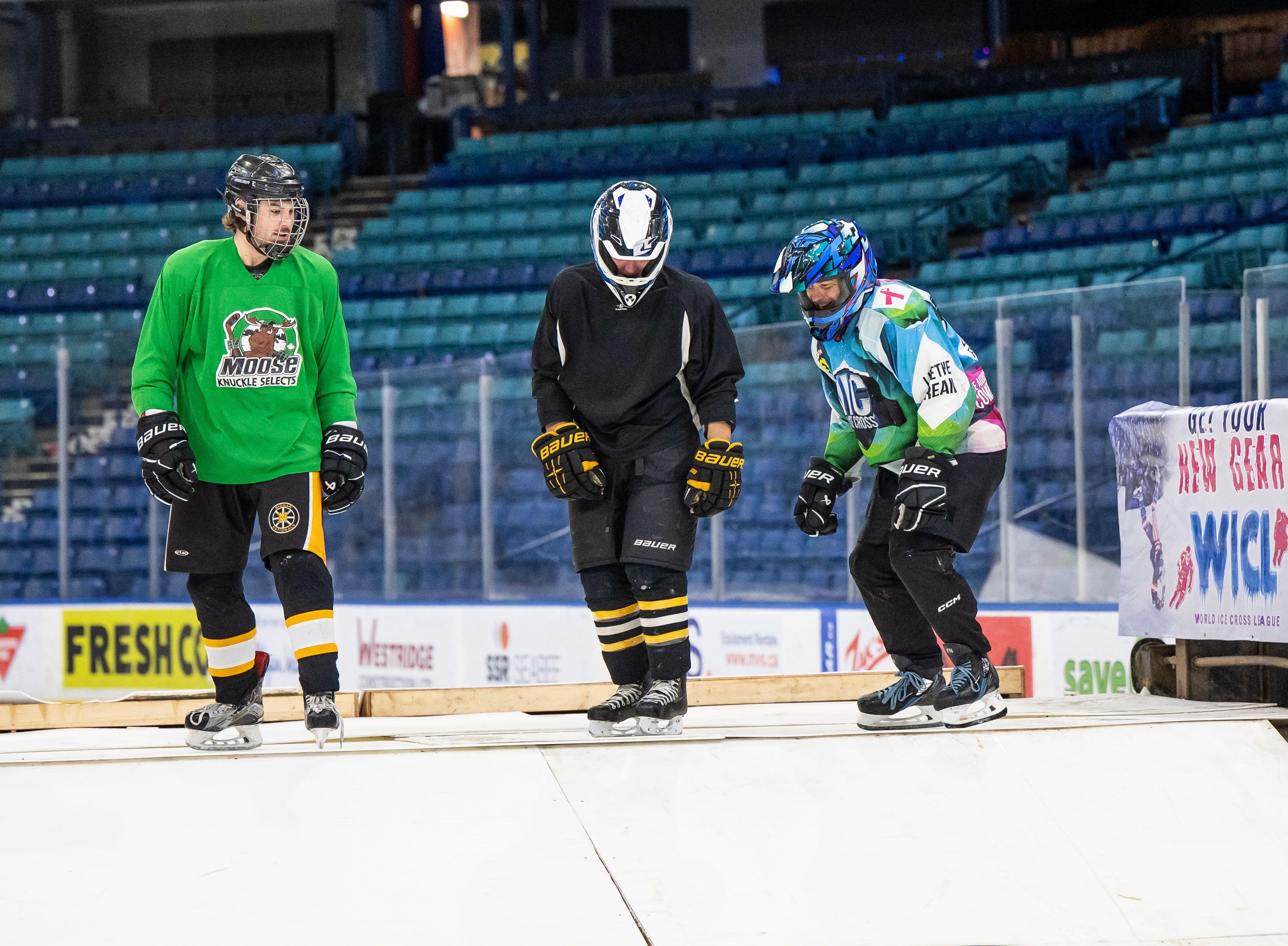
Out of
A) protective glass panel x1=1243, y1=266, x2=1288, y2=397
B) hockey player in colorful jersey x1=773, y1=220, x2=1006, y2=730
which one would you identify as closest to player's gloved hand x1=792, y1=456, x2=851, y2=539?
hockey player in colorful jersey x1=773, y1=220, x2=1006, y2=730

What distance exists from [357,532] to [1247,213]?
7.00 meters

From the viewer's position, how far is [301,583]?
389 cm

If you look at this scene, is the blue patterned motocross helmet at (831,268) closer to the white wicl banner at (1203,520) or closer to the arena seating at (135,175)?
the white wicl banner at (1203,520)

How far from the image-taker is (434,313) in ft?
46.9

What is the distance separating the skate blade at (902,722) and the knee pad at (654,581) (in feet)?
2.07

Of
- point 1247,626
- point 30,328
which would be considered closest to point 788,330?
point 1247,626

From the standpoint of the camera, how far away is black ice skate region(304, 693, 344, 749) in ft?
12.4

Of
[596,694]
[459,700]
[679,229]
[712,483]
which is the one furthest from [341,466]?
[679,229]

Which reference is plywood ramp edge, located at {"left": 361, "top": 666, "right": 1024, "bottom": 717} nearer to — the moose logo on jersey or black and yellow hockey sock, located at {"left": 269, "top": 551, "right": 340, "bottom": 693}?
black and yellow hockey sock, located at {"left": 269, "top": 551, "right": 340, "bottom": 693}

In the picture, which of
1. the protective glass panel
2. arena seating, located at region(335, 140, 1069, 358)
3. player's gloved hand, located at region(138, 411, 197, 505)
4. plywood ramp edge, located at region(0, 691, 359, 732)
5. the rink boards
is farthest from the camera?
arena seating, located at region(335, 140, 1069, 358)

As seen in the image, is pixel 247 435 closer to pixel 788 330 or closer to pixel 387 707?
pixel 387 707

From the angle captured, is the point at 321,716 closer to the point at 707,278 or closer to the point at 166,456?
the point at 166,456

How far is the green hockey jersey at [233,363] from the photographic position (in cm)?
390

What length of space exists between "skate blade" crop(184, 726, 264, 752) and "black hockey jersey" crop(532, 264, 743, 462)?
1.13m
